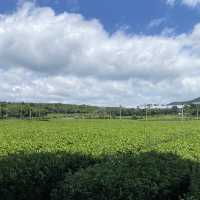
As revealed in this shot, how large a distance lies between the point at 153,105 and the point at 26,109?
3225 centimetres

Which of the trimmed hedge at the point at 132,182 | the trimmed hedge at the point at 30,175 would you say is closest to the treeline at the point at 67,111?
the trimmed hedge at the point at 30,175

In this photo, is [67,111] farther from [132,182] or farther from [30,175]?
[132,182]

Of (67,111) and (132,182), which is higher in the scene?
(67,111)

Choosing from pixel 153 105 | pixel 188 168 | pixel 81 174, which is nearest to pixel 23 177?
pixel 81 174

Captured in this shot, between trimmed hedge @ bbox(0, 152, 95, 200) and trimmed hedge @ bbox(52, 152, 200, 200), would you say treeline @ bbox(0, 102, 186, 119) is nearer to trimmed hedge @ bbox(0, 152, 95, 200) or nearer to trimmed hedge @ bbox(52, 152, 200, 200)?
trimmed hedge @ bbox(0, 152, 95, 200)

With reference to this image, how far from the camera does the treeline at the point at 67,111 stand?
10100 centimetres

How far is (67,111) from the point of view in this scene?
116312 millimetres

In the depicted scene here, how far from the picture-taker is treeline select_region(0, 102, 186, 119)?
331 ft

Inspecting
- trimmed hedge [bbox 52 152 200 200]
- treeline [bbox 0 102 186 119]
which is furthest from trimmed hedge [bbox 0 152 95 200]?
treeline [bbox 0 102 186 119]

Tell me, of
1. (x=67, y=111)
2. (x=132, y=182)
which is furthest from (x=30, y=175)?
(x=67, y=111)

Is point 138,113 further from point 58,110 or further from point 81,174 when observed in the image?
point 81,174

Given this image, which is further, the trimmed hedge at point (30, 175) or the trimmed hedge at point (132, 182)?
the trimmed hedge at point (30, 175)

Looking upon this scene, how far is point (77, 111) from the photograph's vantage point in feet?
383

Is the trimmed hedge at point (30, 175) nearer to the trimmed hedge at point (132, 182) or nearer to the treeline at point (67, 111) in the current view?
the trimmed hedge at point (132, 182)
